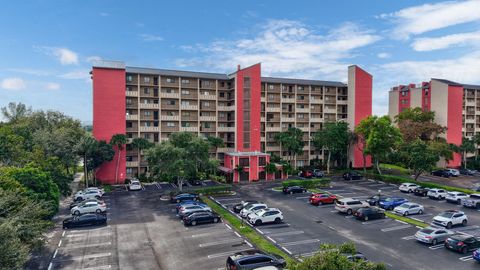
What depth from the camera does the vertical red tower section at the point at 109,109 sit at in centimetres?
5878

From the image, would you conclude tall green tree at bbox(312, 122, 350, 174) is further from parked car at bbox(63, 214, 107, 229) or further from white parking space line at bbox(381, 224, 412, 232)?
parked car at bbox(63, 214, 107, 229)

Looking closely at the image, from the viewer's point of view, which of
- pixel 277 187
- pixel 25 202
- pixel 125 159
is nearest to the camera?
pixel 25 202

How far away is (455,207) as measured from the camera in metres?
44.6

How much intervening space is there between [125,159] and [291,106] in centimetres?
3854

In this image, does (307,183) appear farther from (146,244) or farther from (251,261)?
(251,261)

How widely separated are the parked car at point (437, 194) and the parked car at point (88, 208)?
46.4m

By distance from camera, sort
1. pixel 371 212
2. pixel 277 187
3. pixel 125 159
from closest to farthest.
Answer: pixel 371 212 → pixel 277 187 → pixel 125 159

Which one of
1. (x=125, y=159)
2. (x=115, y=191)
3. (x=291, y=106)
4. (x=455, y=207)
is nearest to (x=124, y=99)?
(x=125, y=159)

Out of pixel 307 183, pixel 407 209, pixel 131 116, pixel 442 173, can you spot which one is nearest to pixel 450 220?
pixel 407 209

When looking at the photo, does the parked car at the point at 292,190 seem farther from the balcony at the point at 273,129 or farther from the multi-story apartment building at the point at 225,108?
the balcony at the point at 273,129

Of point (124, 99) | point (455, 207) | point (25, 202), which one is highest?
point (124, 99)

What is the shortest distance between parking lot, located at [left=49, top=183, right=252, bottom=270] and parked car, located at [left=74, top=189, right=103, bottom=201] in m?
8.32

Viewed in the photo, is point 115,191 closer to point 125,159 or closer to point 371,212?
point 125,159

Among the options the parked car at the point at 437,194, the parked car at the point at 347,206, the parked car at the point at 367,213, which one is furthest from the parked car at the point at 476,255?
the parked car at the point at 437,194
